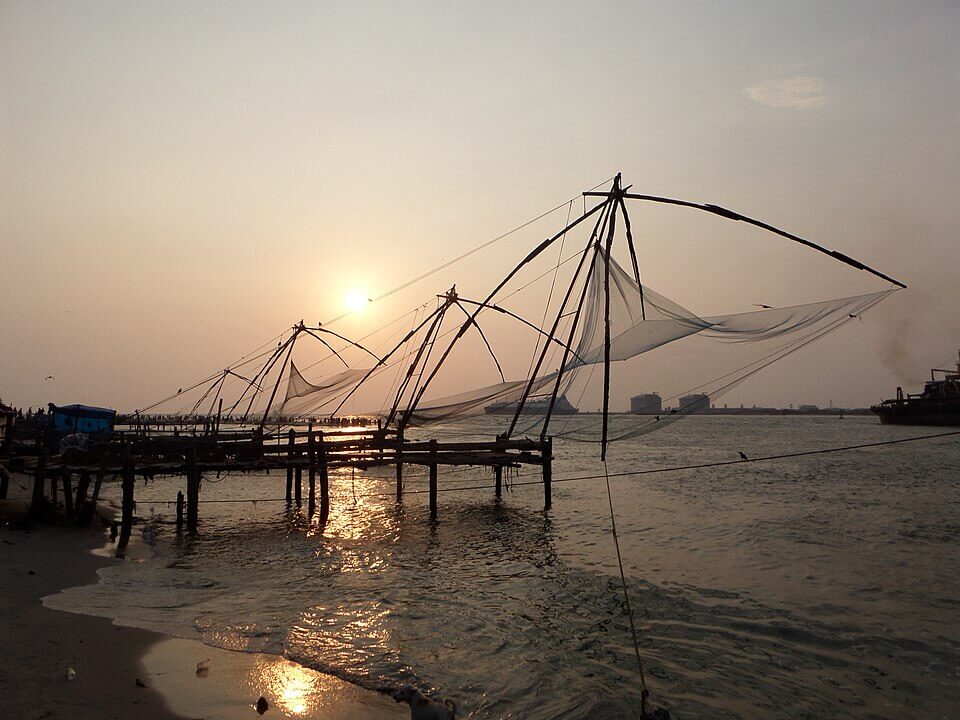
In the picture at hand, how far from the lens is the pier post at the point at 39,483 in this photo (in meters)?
14.3

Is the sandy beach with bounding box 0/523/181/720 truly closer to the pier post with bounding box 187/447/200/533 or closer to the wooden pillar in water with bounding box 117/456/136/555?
the wooden pillar in water with bounding box 117/456/136/555

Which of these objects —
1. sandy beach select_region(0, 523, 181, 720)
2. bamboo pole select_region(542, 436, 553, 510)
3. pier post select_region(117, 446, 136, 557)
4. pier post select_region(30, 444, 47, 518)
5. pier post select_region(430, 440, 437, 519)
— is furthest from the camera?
bamboo pole select_region(542, 436, 553, 510)

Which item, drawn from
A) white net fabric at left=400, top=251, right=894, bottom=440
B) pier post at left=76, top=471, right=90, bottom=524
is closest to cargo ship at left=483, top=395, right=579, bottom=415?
white net fabric at left=400, top=251, right=894, bottom=440

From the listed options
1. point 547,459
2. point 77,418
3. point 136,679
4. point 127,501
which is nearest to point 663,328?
point 136,679

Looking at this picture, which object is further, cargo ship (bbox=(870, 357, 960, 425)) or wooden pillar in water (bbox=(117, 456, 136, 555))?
cargo ship (bbox=(870, 357, 960, 425))

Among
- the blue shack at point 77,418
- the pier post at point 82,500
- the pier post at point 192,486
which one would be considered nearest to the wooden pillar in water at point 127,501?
the pier post at point 192,486

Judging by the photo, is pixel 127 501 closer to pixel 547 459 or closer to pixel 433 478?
pixel 433 478

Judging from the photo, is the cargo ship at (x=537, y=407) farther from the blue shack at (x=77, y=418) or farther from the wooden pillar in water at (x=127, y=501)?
the blue shack at (x=77, y=418)

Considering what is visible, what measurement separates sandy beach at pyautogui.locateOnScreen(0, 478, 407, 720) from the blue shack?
1948 cm

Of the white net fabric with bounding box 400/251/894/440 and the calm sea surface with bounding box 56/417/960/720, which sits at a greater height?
the white net fabric with bounding box 400/251/894/440

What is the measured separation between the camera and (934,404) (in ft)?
204

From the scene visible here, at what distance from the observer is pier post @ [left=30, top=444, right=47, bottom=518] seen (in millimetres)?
14258

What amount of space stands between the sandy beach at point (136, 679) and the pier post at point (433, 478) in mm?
10106

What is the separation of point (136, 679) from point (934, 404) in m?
73.9
